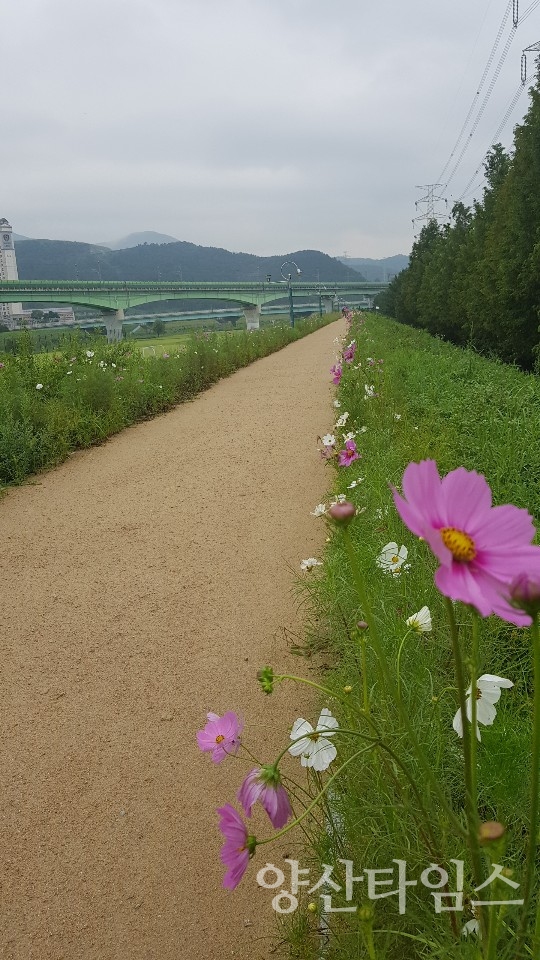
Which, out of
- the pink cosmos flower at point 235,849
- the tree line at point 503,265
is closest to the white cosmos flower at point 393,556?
the pink cosmos flower at point 235,849

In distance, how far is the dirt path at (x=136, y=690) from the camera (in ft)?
5.35

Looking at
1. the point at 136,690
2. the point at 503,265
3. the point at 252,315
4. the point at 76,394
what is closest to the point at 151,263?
the point at 252,315

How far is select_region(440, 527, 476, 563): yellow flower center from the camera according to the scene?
561 mm

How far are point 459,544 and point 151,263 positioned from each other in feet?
205

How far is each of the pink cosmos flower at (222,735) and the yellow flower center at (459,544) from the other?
0.55 meters

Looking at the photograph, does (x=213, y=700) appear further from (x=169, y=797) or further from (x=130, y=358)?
(x=130, y=358)

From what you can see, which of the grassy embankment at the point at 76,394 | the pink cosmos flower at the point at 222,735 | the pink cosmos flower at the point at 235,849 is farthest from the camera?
the grassy embankment at the point at 76,394

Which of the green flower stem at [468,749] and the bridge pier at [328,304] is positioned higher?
the bridge pier at [328,304]

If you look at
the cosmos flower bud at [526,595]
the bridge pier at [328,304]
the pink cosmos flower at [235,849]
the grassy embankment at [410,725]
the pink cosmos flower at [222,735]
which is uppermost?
the bridge pier at [328,304]

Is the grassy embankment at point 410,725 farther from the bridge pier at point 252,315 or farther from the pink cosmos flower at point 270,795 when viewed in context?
the bridge pier at point 252,315

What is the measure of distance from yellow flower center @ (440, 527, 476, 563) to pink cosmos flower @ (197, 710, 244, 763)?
21.7 inches

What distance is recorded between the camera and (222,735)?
105 centimetres

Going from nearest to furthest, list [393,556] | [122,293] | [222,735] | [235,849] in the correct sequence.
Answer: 1. [235,849]
2. [222,735]
3. [393,556]
4. [122,293]

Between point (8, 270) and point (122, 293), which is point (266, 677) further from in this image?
point (8, 270)
